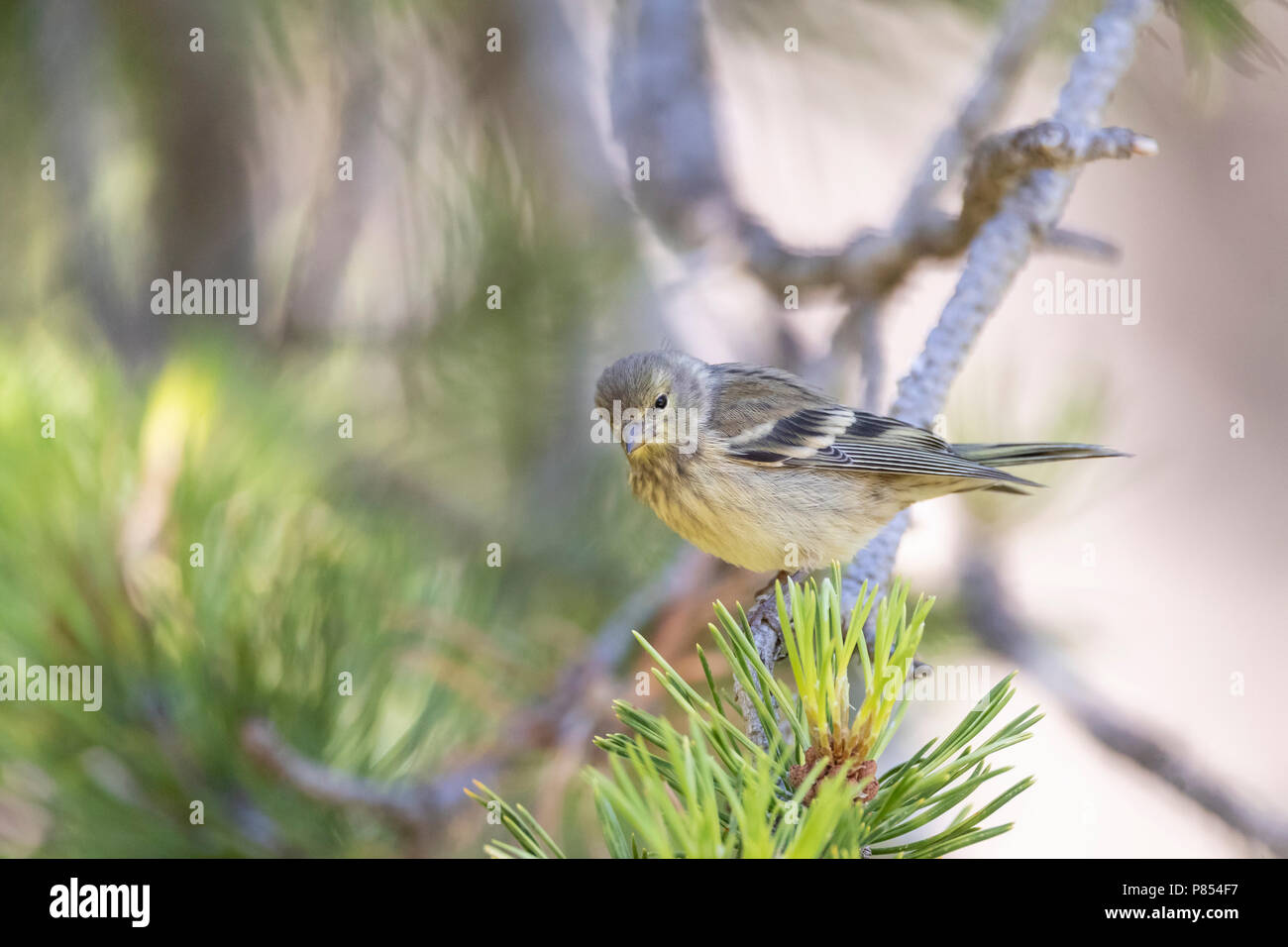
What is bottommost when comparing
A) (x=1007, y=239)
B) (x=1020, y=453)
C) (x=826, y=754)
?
(x=826, y=754)

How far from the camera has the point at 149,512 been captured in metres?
0.67

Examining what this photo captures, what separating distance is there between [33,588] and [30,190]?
33.4 inches

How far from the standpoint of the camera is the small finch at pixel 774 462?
3.58ft

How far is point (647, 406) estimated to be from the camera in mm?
1115

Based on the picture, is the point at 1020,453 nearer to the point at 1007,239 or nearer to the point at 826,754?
the point at 1007,239

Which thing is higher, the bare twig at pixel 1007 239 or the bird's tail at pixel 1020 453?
the bare twig at pixel 1007 239

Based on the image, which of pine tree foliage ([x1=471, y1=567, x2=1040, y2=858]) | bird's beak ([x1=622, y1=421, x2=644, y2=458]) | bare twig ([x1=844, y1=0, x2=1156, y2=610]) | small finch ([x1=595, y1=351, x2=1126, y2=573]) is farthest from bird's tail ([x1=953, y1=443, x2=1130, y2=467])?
pine tree foliage ([x1=471, y1=567, x2=1040, y2=858])

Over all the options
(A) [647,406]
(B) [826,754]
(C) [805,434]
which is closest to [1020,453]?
(C) [805,434]

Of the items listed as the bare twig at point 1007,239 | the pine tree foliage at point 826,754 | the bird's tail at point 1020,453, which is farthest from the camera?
the bird's tail at point 1020,453

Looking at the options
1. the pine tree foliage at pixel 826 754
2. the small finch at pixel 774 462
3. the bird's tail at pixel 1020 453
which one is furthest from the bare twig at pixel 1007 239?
the pine tree foliage at pixel 826 754

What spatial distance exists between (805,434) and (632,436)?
0.78ft

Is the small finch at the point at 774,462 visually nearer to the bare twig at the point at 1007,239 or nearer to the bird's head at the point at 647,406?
the bird's head at the point at 647,406

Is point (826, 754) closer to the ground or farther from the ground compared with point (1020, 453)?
closer to the ground
